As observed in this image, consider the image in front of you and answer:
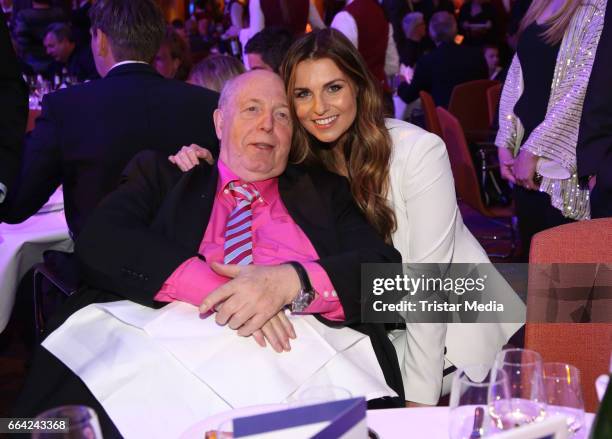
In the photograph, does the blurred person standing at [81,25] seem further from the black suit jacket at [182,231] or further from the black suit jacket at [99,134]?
the black suit jacket at [182,231]

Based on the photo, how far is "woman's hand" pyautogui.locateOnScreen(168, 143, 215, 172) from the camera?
2617mm

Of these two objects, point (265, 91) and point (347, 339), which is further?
point (265, 91)

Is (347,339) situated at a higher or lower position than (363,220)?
lower

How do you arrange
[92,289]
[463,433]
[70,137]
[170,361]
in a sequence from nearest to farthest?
[463,433] → [170,361] → [92,289] → [70,137]

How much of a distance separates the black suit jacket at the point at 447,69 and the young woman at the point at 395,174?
469 centimetres

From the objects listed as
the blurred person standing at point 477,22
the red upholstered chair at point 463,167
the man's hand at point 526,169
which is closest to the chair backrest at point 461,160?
the red upholstered chair at point 463,167

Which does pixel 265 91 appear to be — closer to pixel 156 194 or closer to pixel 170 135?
pixel 156 194

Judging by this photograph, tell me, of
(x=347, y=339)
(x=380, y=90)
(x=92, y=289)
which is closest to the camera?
(x=347, y=339)

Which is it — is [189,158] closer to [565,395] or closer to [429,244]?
[429,244]

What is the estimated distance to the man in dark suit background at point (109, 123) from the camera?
2.98m

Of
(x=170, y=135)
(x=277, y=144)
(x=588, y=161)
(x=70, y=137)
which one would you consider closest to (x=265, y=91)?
(x=277, y=144)

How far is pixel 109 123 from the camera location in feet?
9.95

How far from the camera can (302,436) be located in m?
1.36

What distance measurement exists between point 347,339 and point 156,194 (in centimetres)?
82
